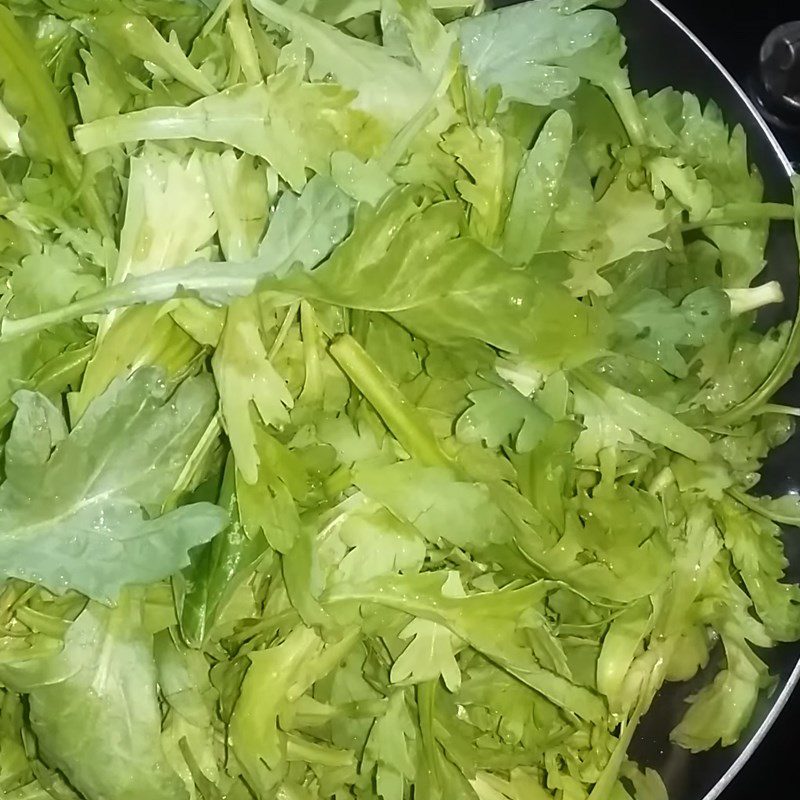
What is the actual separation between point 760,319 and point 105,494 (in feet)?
1.49

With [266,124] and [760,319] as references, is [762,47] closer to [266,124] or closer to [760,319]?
[760,319]

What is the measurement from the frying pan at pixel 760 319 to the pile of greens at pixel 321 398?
0.10 meters

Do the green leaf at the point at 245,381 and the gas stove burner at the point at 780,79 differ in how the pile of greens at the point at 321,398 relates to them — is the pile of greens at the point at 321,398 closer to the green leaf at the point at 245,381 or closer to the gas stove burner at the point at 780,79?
the green leaf at the point at 245,381

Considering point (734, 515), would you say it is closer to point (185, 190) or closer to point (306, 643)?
point (306, 643)

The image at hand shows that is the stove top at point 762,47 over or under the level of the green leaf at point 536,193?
under

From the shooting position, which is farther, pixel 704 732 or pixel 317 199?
pixel 704 732

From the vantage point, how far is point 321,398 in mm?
519

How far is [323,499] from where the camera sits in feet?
1.69

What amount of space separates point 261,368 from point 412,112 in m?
0.16

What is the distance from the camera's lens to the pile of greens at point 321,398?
49 centimetres

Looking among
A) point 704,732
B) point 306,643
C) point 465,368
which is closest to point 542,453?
point 465,368

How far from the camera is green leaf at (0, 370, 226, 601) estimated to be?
1.53ft

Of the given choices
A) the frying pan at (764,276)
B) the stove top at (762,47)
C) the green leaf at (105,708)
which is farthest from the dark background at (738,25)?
the green leaf at (105,708)

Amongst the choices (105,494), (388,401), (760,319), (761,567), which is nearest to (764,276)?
(760,319)
